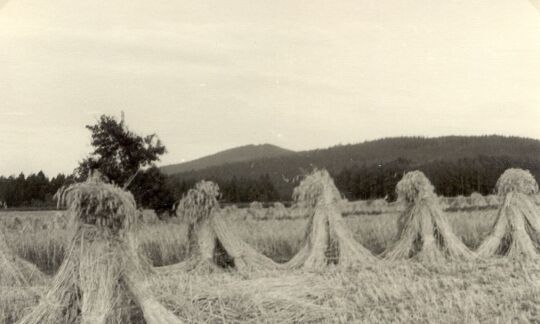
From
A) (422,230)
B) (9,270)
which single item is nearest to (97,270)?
(9,270)

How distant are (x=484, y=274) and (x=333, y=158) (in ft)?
155

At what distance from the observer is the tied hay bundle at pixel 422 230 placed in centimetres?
1220

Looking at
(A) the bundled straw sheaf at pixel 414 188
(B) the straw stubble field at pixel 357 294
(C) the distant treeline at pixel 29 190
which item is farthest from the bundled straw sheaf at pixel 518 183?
(C) the distant treeline at pixel 29 190

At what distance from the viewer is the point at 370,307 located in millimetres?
7793

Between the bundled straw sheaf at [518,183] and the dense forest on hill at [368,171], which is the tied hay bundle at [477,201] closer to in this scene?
the dense forest on hill at [368,171]

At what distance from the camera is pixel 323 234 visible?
11.7 m

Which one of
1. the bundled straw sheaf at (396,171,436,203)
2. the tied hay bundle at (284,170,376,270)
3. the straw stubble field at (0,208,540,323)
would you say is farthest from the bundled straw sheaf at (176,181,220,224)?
the bundled straw sheaf at (396,171,436,203)

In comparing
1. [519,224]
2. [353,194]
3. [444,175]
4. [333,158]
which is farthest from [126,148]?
[333,158]

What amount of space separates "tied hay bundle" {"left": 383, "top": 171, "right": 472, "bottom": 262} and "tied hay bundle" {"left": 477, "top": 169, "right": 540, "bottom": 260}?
0.64 meters

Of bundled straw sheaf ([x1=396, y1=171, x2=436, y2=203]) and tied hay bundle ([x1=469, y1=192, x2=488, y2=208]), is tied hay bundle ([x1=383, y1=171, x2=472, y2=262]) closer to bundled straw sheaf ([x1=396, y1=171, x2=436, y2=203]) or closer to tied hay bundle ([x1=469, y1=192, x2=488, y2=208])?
bundled straw sheaf ([x1=396, y1=171, x2=436, y2=203])

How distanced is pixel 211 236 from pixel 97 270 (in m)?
4.83

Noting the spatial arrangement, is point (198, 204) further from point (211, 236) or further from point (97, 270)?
point (97, 270)

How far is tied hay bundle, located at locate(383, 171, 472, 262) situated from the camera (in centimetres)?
1220

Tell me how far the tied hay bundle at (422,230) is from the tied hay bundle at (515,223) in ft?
2.10
